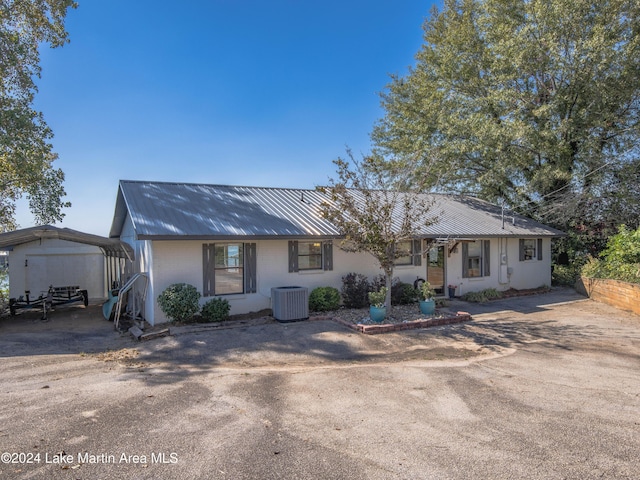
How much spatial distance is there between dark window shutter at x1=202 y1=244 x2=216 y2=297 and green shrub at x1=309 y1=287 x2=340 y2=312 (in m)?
2.87

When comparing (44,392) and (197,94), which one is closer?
(44,392)

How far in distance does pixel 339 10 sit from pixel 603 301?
14.2 metres

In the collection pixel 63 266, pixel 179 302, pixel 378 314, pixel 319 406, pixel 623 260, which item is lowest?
pixel 319 406

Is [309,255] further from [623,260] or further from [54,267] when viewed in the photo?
[623,260]

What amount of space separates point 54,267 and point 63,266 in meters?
0.30

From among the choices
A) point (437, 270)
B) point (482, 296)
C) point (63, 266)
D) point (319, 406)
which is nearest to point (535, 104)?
point (437, 270)

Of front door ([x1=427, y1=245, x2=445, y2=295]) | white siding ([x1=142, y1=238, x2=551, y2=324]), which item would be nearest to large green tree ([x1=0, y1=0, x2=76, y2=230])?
white siding ([x1=142, y1=238, x2=551, y2=324])

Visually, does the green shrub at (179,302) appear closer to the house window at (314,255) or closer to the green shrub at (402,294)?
the house window at (314,255)

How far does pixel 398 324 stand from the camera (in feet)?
31.3

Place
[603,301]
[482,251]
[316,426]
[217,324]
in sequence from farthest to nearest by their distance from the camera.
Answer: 1. [482,251]
2. [603,301]
3. [217,324]
4. [316,426]

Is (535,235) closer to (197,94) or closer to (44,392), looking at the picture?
(197,94)

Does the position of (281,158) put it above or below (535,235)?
above

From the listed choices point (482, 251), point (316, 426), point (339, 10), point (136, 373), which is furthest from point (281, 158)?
point (316, 426)

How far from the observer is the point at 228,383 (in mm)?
5738
